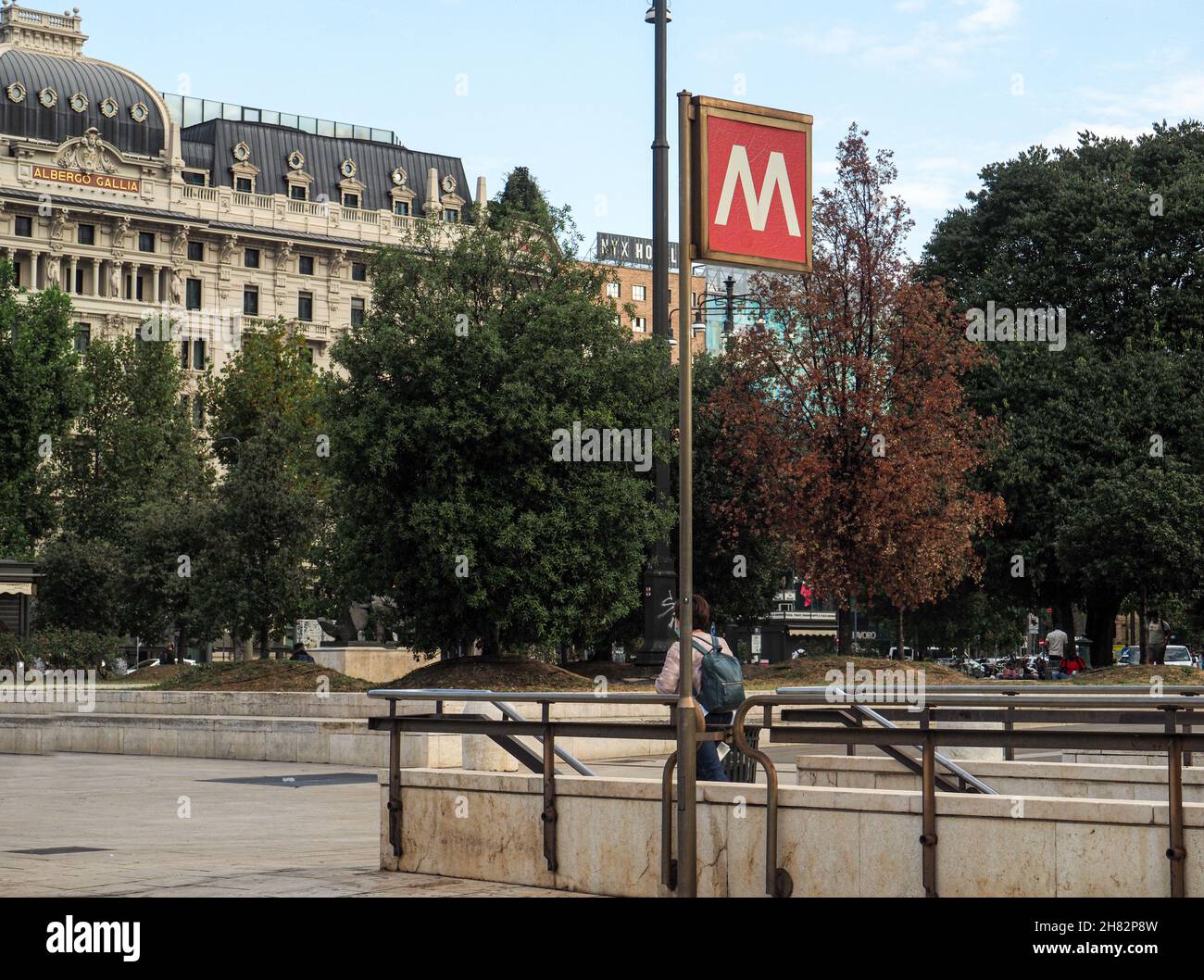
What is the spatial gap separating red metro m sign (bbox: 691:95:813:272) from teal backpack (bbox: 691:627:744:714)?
16.9ft

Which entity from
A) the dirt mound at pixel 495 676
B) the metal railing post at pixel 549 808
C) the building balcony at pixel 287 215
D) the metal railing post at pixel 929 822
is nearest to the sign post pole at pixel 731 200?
the metal railing post at pixel 929 822

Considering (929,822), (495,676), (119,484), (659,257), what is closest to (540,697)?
(929,822)

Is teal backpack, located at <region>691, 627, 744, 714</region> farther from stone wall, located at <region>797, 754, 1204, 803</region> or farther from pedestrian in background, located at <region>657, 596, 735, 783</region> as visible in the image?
stone wall, located at <region>797, 754, 1204, 803</region>

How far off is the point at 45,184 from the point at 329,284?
18.5 metres

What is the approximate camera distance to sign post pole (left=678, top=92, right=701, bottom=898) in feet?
27.8

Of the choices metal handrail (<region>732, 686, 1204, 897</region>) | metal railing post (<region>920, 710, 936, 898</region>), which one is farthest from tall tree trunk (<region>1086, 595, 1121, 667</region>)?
metal railing post (<region>920, 710, 936, 898</region>)

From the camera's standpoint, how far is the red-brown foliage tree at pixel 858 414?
33.2m

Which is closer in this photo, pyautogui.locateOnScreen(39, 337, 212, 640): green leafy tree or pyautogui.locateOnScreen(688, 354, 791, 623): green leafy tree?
pyautogui.locateOnScreen(688, 354, 791, 623): green leafy tree

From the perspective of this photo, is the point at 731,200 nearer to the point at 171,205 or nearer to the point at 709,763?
the point at 709,763

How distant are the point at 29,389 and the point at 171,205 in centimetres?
3708

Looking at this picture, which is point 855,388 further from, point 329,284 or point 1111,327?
point 329,284

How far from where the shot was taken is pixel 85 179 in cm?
9156

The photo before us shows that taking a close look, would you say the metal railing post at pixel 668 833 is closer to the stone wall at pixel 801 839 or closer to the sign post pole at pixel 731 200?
the stone wall at pixel 801 839
